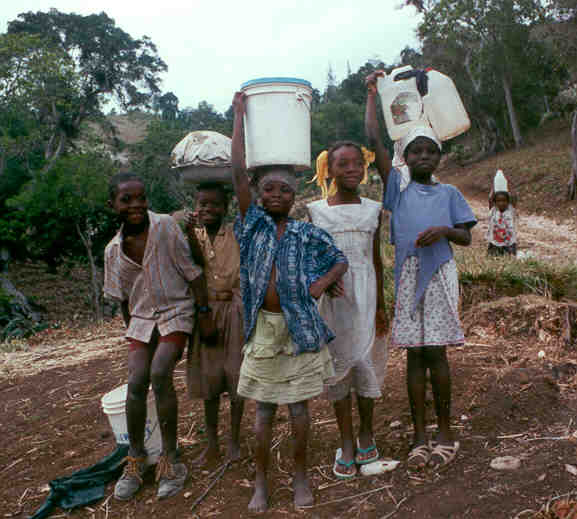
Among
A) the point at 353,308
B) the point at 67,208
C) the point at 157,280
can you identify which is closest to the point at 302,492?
the point at 353,308

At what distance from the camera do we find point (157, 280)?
2.73 metres

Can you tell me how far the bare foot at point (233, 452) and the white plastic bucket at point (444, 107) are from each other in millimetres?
2062

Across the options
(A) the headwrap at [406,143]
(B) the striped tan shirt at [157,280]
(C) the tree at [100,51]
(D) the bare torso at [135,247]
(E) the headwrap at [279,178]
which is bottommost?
(B) the striped tan shirt at [157,280]

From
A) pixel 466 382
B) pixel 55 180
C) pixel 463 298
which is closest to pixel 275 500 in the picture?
pixel 466 382

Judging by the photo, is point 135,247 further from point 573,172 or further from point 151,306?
point 573,172

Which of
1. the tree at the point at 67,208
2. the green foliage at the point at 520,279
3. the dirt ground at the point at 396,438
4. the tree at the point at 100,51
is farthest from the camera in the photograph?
the tree at the point at 100,51

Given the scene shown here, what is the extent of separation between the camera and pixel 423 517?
2.12 m

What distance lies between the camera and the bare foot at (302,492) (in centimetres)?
233

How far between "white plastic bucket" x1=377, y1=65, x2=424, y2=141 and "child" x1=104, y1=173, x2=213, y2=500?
1.33 metres

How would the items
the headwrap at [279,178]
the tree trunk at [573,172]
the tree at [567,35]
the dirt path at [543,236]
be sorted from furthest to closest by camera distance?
the tree at [567,35], the tree trunk at [573,172], the dirt path at [543,236], the headwrap at [279,178]

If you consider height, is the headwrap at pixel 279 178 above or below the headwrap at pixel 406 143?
below

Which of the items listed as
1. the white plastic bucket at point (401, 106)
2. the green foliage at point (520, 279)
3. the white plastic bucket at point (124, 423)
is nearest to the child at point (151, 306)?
the white plastic bucket at point (124, 423)

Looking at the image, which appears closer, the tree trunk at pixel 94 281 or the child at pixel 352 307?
the child at pixel 352 307

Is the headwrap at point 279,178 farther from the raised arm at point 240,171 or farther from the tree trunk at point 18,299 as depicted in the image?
the tree trunk at point 18,299
